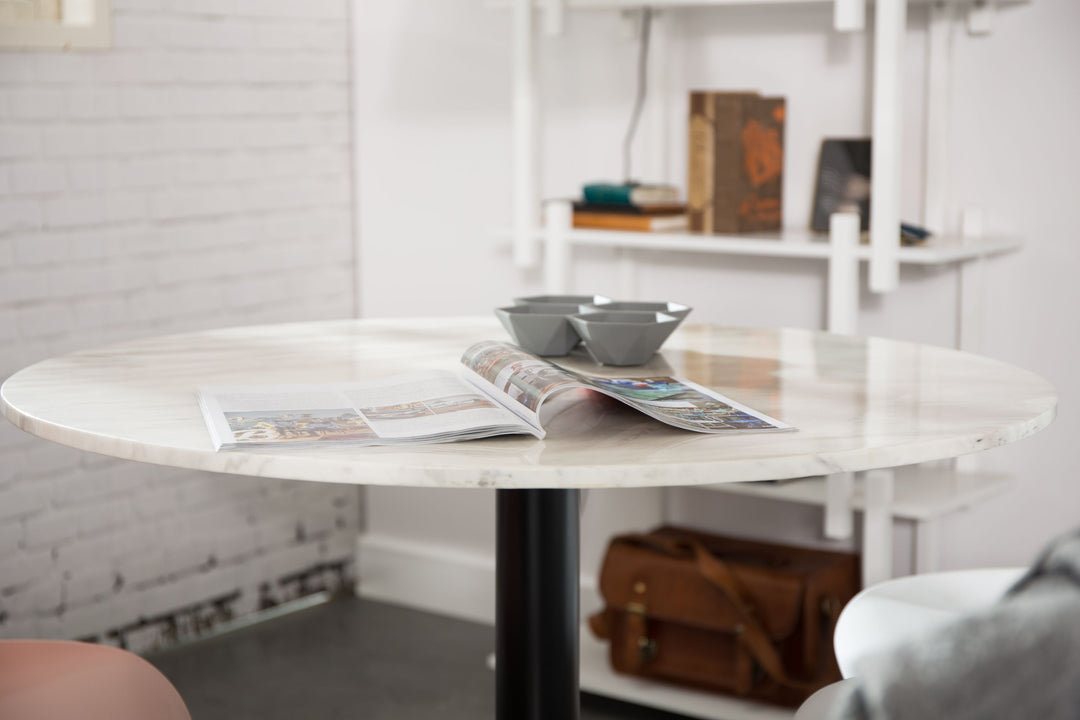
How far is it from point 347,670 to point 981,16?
1.78 metres

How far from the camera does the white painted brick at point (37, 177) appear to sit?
2408 mm

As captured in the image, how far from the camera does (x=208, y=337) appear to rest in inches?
68.8

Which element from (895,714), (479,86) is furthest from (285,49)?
(895,714)

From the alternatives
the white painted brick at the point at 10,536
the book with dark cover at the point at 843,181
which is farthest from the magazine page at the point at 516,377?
the white painted brick at the point at 10,536

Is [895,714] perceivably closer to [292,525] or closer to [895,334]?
[895,334]

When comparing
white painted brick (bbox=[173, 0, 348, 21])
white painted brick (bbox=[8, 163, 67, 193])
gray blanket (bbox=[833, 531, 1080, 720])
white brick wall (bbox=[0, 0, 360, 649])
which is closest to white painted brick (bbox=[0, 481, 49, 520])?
white brick wall (bbox=[0, 0, 360, 649])

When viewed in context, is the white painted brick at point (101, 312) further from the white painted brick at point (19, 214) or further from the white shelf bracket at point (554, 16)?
the white shelf bracket at point (554, 16)

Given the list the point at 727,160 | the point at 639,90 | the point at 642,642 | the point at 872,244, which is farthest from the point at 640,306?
the point at 639,90

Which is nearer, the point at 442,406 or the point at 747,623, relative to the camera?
the point at 442,406

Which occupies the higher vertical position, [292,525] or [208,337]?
[208,337]

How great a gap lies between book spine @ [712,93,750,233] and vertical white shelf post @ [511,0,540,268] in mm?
409

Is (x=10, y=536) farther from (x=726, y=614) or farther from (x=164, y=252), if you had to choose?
(x=726, y=614)

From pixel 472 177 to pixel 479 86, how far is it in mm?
209

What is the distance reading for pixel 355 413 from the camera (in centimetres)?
120
